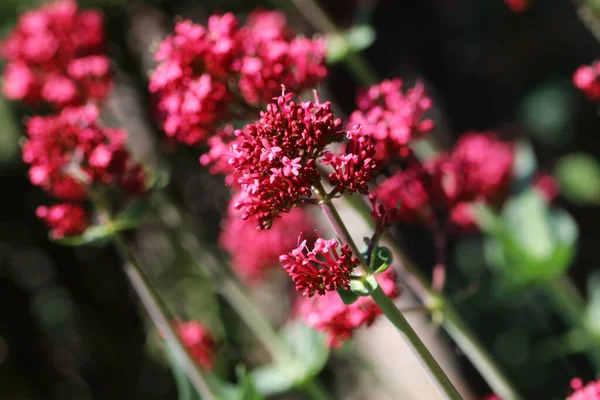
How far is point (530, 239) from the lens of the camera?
2.36 m

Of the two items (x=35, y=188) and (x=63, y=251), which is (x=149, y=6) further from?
(x=63, y=251)

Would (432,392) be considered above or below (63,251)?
below

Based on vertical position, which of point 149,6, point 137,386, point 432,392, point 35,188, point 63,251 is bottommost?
point 432,392

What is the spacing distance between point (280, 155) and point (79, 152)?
861 mm

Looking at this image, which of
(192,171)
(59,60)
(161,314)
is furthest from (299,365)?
(192,171)

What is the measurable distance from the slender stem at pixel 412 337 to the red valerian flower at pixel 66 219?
98 centimetres

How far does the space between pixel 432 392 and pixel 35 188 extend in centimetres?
269

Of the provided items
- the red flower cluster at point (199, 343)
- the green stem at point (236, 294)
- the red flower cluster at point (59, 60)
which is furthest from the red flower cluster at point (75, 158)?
the green stem at point (236, 294)

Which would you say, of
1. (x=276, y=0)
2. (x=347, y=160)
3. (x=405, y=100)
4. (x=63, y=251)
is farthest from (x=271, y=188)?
(x=63, y=251)

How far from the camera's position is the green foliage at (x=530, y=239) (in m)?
2.25

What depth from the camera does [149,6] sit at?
14.1ft

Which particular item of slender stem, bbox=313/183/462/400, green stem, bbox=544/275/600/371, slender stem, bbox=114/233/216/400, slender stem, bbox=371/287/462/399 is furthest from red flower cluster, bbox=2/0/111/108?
green stem, bbox=544/275/600/371

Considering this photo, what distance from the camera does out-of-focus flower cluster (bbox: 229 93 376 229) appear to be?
1231 millimetres

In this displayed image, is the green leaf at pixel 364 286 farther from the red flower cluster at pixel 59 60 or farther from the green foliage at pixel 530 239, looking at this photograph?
the red flower cluster at pixel 59 60
